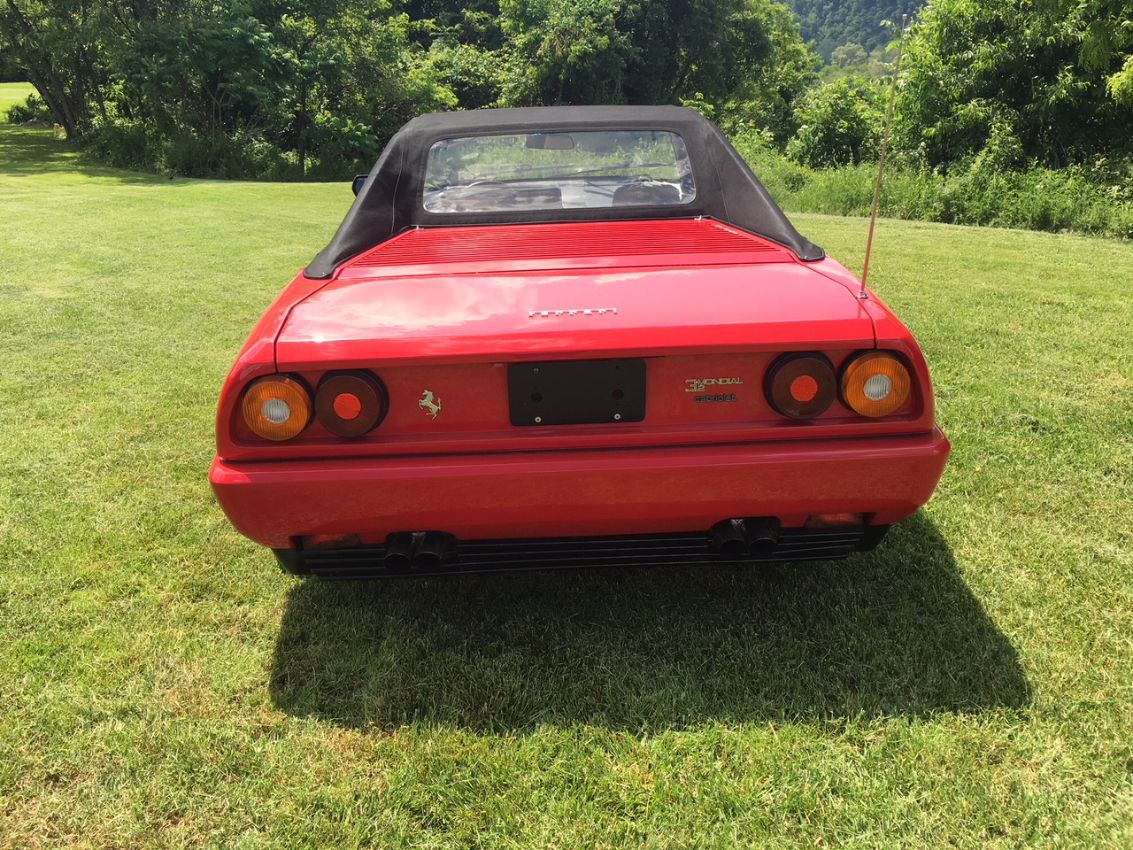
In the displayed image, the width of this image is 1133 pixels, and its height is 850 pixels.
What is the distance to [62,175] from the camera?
18.6 metres

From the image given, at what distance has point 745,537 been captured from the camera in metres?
2.01

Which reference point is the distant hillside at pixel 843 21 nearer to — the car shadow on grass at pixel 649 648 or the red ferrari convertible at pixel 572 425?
the car shadow on grass at pixel 649 648

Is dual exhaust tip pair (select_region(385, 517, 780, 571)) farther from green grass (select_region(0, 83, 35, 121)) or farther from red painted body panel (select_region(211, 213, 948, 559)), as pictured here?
green grass (select_region(0, 83, 35, 121))

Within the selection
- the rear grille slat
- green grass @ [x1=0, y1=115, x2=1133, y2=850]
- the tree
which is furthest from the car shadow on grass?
the tree

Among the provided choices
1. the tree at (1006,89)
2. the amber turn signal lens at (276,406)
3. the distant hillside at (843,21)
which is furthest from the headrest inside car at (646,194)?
the distant hillside at (843,21)

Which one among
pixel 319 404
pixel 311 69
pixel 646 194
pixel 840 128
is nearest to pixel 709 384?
pixel 319 404

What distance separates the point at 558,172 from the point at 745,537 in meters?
1.73

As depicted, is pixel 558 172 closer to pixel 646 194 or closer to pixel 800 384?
pixel 646 194

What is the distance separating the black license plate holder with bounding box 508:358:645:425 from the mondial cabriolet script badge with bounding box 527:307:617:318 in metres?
0.13

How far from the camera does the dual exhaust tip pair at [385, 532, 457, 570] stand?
199 centimetres

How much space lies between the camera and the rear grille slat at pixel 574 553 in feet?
6.72

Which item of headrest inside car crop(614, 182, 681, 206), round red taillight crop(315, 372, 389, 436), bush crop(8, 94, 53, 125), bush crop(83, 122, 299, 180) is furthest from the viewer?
bush crop(8, 94, 53, 125)

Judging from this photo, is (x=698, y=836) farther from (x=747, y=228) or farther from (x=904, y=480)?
(x=747, y=228)

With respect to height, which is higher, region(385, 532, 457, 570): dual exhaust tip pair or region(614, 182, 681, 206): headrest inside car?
region(614, 182, 681, 206): headrest inside car
